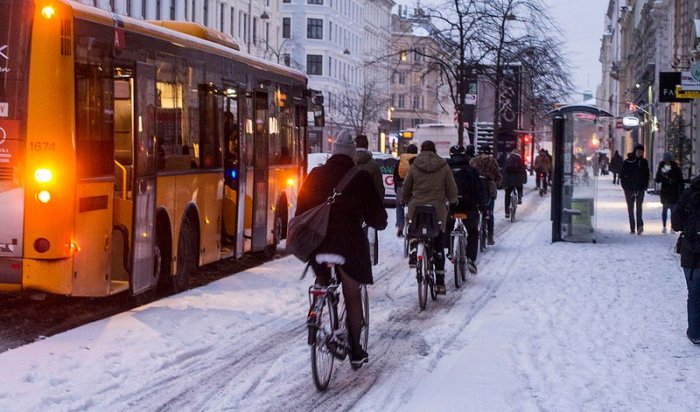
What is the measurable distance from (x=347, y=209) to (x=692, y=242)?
3.69 m

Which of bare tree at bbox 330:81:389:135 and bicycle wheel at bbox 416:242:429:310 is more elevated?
bare tree at bbox 330:81:389:135

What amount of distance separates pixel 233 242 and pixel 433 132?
133ft

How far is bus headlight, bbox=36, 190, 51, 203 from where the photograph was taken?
11891 millimetres

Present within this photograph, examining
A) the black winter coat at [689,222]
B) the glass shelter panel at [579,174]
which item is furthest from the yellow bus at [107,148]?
the glass shelter panel at [579,174]

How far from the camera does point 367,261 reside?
10.1 m

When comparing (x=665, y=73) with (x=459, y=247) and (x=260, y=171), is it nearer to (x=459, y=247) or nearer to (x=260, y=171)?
(x=260, y=171)

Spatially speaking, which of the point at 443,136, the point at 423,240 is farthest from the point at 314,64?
the point at 423,240

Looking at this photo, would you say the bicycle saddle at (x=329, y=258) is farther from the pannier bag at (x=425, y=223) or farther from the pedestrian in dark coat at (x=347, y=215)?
the pannier bag at (x=425, y=223)

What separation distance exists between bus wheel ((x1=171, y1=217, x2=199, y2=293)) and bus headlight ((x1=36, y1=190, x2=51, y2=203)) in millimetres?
3696

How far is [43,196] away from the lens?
1191 cm

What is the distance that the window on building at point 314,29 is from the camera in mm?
104188

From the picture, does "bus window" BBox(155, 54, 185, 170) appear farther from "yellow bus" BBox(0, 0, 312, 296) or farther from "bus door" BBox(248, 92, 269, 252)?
"bus door" BBox(248, 92, 269, 252)

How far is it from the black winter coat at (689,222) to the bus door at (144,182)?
5118 millimetres

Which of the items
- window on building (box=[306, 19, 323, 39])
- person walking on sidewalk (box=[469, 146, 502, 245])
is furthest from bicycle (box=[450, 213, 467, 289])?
window on building (box=[306, 19, 323, 39])
